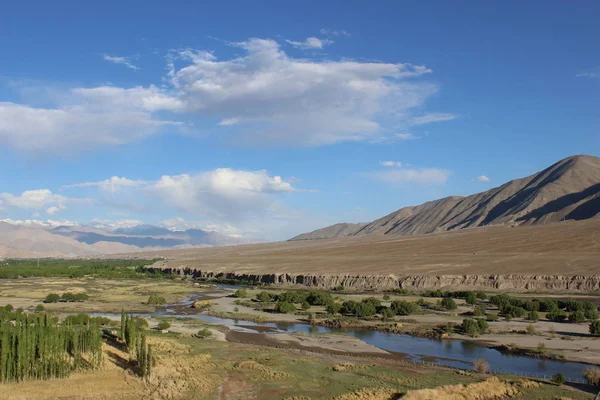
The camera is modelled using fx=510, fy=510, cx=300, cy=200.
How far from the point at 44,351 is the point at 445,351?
26.1 metres

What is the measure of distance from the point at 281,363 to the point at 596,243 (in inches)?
3365

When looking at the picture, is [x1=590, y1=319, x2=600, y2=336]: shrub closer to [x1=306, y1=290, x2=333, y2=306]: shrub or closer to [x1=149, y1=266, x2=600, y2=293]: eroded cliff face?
[x1=306, y1=290, x2=333, y2=306]: shrub

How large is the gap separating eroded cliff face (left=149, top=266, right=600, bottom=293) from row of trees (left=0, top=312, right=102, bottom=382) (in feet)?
197

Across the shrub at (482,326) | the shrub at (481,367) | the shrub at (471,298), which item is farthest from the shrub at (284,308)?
the shrub at (481,367)

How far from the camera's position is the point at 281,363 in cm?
3139

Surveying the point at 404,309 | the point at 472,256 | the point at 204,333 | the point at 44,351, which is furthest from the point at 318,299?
the point at 472,256

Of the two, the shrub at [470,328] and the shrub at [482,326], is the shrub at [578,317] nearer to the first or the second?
the shrub at [482,326]

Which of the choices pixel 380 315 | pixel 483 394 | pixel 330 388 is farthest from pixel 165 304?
pixel 483 394

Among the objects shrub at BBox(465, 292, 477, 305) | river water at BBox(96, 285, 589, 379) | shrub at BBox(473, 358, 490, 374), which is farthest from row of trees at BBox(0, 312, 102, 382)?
shrub at BBox(465, 292, 477, 305)

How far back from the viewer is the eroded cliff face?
71750 mm

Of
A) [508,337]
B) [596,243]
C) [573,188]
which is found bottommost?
[508,337]

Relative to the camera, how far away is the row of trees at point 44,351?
25688 millimetres

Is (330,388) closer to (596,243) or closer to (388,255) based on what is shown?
(596,243)

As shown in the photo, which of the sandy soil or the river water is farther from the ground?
the sandy soil
